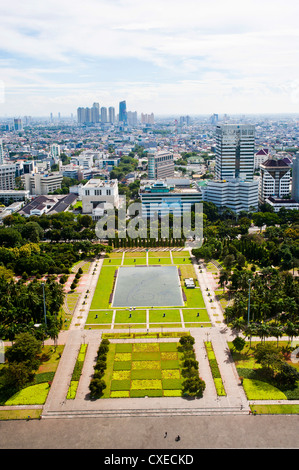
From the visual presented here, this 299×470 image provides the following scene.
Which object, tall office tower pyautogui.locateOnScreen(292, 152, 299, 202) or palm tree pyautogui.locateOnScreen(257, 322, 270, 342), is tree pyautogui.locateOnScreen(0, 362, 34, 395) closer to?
palm tree pyautogui.locateOnScreen(257, 322, 270, 342)

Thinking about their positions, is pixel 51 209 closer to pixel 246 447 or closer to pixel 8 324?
pixel 8 324

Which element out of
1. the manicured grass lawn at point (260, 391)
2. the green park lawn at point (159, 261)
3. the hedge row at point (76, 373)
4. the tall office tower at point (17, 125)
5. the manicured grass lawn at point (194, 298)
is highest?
the tall office tower at point (17, 125)

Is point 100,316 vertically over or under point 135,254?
under

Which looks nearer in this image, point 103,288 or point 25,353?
point 25,353

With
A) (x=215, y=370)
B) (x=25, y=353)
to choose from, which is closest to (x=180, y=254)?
(x=215, y=370)

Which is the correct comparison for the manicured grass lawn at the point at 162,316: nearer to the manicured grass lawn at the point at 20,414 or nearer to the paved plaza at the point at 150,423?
the paved plaza at the point at 150,423

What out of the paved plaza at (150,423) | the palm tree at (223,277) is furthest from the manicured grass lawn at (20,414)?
the palm tree at (223,277)

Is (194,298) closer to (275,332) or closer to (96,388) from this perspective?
(275,332)
